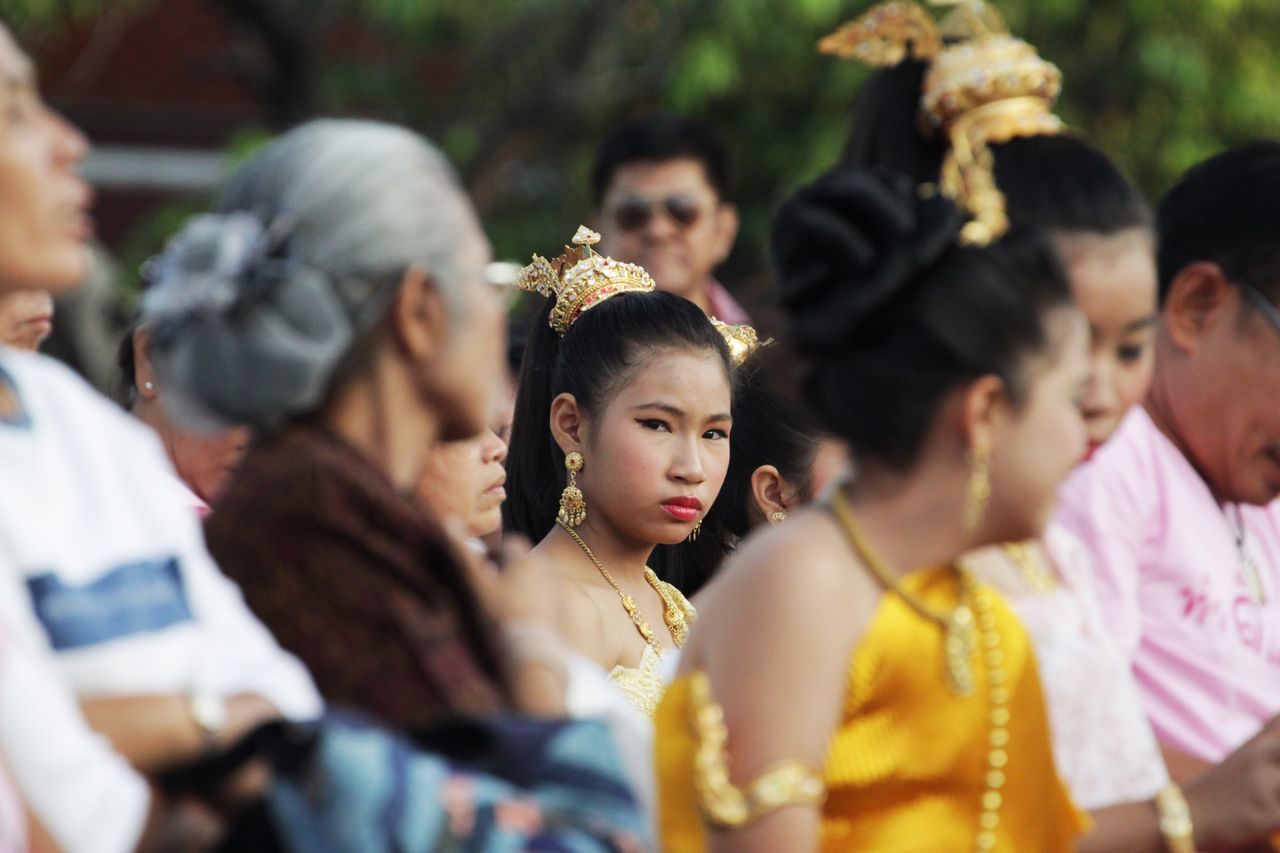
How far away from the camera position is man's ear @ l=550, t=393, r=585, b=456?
452cm

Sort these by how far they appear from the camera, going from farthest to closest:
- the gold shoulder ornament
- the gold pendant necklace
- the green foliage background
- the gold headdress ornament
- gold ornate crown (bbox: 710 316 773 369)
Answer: the green foliage background → gold ornate crown (bbox: 710 316 773 369) → the gold pendant necklace → the gold headdress ornament → the gold shoulder ornament

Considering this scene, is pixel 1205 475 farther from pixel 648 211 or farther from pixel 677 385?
pixel 648 211

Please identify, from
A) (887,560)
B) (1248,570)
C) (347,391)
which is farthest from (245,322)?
(1248,570)

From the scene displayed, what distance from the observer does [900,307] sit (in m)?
2.73

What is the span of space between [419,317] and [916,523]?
0.77 meters

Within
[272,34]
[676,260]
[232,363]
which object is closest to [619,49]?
[272,34]

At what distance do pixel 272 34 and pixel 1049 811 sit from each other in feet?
32.0

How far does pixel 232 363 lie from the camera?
237 centimetres

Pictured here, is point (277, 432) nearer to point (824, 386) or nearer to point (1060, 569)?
point (824, 386)

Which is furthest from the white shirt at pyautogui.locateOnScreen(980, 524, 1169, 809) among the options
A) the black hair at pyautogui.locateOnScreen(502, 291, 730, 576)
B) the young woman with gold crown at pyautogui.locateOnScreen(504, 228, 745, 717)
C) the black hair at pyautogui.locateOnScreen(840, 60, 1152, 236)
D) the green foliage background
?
the green foliage background

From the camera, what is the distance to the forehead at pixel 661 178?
6.96 metres

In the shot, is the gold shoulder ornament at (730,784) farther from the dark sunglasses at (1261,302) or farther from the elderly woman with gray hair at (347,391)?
the dark sunglasses at (1261,302)

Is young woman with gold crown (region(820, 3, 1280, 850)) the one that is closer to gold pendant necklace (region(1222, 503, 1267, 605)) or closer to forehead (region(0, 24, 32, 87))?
gold pendant necklace (region(1222, 503, 1267, 605))

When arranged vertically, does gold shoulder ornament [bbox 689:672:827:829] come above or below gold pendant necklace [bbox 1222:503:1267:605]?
above
